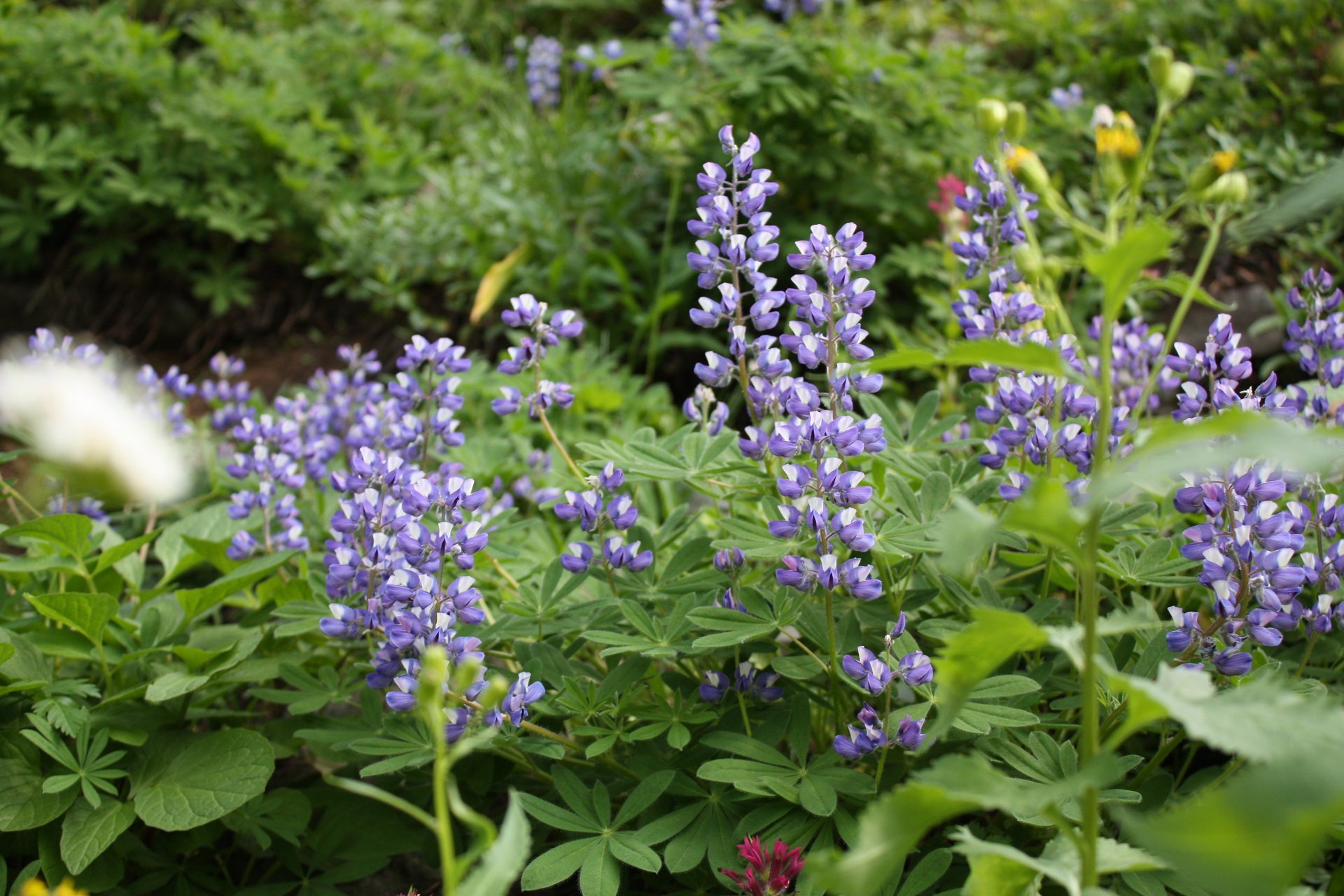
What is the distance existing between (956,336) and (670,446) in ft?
4.60

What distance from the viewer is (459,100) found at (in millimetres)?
5195

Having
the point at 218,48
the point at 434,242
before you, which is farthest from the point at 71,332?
the point at 434,242

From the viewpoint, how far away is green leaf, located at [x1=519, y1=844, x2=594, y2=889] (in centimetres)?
143

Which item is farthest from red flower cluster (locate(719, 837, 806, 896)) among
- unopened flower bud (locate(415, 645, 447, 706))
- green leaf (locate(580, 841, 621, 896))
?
unopened flower bud (locate(415, 645, 447, 706))

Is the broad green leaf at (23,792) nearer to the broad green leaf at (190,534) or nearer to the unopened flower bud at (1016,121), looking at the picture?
the broad green leaf at (190,534)

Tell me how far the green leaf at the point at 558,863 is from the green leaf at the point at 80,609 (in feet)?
2.95

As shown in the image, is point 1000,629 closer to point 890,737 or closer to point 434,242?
point 890,737

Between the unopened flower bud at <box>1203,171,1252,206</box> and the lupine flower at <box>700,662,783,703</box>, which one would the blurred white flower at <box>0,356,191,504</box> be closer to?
the lupine flower at <box>700,662,783,703</box>

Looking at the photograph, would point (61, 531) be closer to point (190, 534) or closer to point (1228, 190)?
point (190, 534)

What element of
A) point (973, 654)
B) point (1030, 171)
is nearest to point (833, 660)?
point (973, 654)

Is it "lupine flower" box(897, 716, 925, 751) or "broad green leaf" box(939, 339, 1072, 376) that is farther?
"lupine flower" box(897, 716, 925, 751)

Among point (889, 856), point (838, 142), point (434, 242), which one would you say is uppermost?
point (889, 856)

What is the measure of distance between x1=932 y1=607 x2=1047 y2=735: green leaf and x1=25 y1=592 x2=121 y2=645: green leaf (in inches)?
56.7

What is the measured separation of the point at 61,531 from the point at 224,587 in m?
0.31
